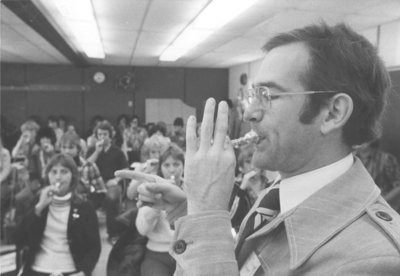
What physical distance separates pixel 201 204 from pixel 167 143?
153 cm

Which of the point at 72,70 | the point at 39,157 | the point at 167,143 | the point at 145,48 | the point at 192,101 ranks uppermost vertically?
the point at 145,48

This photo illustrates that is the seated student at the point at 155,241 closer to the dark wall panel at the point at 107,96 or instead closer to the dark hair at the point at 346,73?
the dark wall panel at the point at 107,96

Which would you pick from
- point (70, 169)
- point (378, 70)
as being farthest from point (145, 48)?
point (378, 70)

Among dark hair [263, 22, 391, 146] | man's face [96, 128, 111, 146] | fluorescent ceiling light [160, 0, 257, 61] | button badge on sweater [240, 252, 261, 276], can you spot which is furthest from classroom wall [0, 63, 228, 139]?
button badge on sweater [240, 252, 261, 276]

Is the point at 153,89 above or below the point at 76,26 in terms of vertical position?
below

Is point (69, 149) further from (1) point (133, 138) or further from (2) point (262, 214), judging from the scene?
(2) point (262, 214)

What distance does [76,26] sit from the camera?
242 centimetres

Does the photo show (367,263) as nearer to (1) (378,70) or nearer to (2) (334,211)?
(2) (334,211)

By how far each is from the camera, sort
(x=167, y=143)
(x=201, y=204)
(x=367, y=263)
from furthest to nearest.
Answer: (x=167, y=143), (x=201, y=204), (x=367, y=263)

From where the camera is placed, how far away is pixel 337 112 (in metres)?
0.67

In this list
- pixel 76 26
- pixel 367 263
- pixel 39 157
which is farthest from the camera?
pixel 39 157

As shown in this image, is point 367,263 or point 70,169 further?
point 70,169

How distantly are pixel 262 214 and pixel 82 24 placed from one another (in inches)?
84.3

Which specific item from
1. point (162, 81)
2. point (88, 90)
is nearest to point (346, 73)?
point (162, 81)
